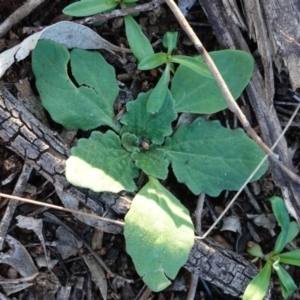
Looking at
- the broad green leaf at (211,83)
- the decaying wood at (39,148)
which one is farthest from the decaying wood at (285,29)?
the decaying wood at (39,148)

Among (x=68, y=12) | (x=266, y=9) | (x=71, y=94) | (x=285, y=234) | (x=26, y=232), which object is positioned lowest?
(x=285, y=234)

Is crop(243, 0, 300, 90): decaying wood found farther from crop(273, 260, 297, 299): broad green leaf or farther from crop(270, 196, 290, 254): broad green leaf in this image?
crop(273, 260, 297, 299): broad green leaf

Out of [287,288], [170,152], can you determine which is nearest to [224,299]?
[287,288]

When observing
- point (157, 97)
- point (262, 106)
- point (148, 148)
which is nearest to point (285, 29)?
point (262, 106)

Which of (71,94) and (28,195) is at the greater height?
(71,94)

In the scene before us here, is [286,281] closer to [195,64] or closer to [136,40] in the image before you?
[195,64]

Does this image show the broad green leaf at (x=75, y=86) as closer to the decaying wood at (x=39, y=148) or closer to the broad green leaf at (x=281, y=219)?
the decaying wood at (x=39, y=148)

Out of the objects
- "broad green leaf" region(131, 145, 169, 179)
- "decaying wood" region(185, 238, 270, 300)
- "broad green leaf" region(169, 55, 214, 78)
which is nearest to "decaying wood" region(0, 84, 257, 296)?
"decaying wood" region(185, 238, 270, 300)

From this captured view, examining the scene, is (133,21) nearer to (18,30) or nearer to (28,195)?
(18,30)
